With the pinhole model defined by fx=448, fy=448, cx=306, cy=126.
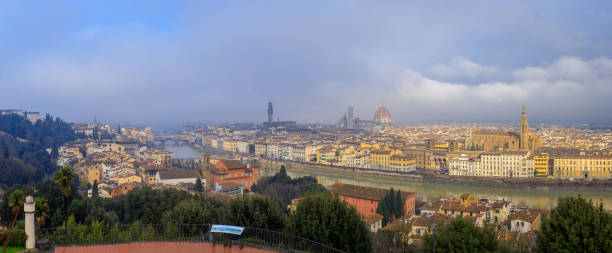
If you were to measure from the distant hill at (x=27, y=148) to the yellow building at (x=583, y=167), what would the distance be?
21822mm

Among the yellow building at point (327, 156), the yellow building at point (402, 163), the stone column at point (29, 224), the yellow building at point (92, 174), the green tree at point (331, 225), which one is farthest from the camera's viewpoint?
the yellow building at point (327, 156)

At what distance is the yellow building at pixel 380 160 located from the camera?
78.6ft

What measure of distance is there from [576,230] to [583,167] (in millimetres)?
18895

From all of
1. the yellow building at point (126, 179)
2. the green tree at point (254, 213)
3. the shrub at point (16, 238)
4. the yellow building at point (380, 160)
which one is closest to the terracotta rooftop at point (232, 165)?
the yellow building at point (126, 179)

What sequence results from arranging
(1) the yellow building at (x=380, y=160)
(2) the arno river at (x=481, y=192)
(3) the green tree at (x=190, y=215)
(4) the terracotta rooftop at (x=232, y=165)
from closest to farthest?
(3) the green tree at (x=190, y=215), (2) the arno river at (x=481, y=192), (4) the terracotta rooftop at (x=232, y=165), (1) the yellow building at (x=380, y=160)

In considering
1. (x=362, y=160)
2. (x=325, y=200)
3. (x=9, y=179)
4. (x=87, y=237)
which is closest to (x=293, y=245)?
(x=325, y=200)

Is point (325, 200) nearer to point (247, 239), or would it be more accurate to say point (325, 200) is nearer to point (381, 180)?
point (247, 239)

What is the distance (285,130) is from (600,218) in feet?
168

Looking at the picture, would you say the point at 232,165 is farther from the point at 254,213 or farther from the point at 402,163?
the point at 254,213

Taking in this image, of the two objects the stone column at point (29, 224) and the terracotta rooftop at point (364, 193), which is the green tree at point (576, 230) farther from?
the terracotta rooftop at point (364, 193)

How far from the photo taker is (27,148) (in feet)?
78.2

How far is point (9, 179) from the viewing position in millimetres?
15188

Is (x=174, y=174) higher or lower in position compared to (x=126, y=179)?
higher

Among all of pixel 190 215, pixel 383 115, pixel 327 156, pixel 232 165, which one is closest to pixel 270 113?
pixel 383 115
